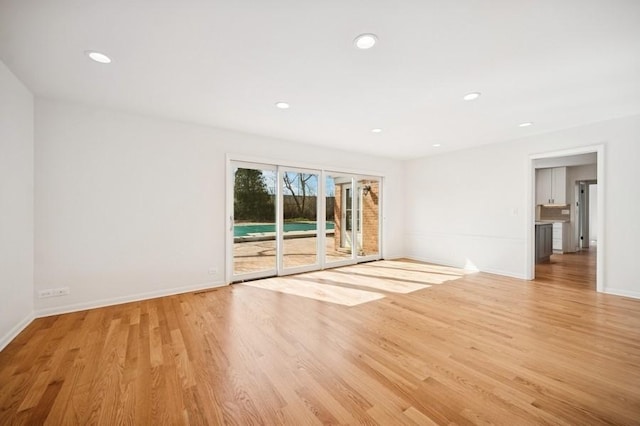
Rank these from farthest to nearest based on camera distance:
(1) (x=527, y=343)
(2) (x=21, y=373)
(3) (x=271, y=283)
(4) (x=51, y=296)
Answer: (3) (x=271, y=283), (4) (x=51, y=296), (1) (x=527, y=343), (2) (x=21, y=373)

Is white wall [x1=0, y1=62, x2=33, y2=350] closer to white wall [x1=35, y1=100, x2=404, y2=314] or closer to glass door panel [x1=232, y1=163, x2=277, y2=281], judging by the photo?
white wall [x1=35, y1=100, x2=404, y2=314]

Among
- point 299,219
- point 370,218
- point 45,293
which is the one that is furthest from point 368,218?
point 45,293

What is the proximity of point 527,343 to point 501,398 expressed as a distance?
103cm

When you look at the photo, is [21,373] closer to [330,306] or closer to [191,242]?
[191,242]

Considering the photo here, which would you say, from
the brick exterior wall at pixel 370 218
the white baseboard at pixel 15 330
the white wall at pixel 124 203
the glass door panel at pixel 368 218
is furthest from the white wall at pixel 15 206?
the brick exterior wall at pixel 370 218

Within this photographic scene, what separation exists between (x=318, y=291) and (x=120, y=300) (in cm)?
271

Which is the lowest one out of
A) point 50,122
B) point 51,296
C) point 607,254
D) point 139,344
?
point 139,344

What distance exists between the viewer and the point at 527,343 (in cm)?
241

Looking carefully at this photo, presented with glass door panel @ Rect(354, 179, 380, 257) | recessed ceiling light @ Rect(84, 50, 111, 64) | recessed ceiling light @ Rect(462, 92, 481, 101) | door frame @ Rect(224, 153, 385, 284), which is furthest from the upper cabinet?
recessed ceiling light @ Rect(84, 50, 111, 64)

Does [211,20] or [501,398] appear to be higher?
[211,20]

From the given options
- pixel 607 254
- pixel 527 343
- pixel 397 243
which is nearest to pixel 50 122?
pixel 527 343

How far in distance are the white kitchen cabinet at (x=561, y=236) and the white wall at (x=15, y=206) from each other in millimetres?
11037

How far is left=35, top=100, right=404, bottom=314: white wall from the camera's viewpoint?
10.2 feet

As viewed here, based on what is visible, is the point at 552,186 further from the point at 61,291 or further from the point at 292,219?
the point at 61,291
